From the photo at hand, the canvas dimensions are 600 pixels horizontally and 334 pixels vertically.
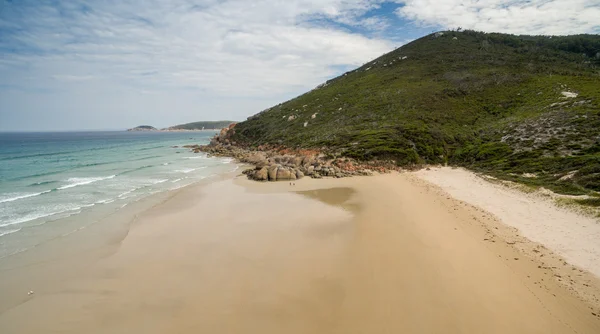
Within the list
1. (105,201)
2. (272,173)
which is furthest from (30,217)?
(272,173)

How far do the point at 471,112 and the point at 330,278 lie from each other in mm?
48128

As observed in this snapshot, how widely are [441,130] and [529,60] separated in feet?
136

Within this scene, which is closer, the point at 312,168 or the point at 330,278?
the point at 330,278

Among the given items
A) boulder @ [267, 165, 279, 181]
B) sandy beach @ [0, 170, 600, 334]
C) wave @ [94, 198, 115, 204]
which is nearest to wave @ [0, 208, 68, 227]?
wave @ [94, 198, 115, 204]

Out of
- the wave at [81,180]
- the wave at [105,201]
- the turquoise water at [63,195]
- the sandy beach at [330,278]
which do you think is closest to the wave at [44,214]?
the turquoise water at [63,195]

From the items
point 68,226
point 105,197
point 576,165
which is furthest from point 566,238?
point 105,197

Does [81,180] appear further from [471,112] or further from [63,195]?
[471,112]

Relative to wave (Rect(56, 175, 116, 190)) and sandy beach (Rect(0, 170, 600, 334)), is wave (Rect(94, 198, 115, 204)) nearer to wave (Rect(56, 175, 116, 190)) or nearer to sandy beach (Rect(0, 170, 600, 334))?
sandy beach (Rect(0, 170, 600, 334))

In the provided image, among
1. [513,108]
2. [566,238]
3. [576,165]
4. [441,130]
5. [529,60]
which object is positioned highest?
[529,60]

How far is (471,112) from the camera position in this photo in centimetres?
4834

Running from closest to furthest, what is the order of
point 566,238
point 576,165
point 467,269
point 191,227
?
point 467,269 → point 566,238 → point 191,227 → point 576,165

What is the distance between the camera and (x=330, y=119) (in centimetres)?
5819

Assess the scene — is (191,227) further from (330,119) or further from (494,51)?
(494,51)

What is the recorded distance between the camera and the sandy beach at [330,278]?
867 cm
